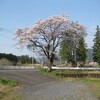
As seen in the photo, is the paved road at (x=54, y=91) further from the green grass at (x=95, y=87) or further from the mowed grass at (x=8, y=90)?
the mowed grass at (x=8, y=90)

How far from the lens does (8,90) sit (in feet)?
65.2

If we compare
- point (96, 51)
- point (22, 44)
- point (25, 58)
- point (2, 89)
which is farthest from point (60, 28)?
point (25, 58)

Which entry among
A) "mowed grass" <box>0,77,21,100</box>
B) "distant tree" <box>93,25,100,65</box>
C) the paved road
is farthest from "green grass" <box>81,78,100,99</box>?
"distant tree" <box>93,25,100,65</box>

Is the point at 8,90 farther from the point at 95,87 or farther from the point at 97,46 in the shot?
the point at 97,46

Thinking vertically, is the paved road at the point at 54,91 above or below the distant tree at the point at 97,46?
below

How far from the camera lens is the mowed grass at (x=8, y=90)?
16562 millimetres

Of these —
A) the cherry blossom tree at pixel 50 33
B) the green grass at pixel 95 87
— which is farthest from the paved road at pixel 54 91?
the cherry blossom tree at pixel 50 33

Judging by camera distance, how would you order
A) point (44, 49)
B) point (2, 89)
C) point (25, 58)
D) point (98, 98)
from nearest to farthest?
point (98, 98) → point (2, 89) → point (44, 49) → point (25, 58)

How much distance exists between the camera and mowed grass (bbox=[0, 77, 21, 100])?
1656 centimetres

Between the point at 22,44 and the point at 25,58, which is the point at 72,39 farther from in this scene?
the point at 25,58

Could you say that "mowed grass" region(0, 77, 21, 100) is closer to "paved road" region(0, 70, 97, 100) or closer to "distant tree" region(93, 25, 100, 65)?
"paved road" region(0, 70, 97, 100)

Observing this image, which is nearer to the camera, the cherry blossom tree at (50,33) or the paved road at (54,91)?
the paved road at (54,91)

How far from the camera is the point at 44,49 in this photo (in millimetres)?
42406

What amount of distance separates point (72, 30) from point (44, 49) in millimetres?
4748
